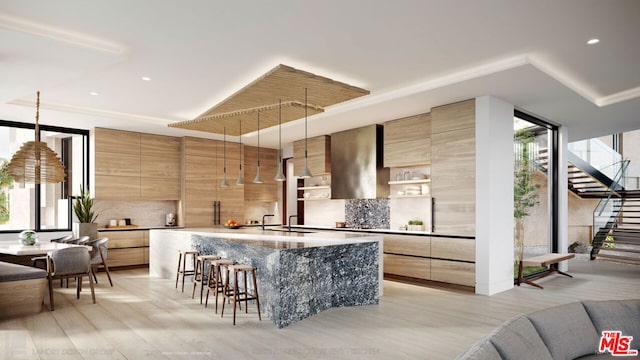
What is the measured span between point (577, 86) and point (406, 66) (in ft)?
8.46

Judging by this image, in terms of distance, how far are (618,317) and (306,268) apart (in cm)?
286

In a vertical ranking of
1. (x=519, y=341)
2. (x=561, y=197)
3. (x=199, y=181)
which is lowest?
(x=519, y=341)

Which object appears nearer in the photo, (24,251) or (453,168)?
(24,251)

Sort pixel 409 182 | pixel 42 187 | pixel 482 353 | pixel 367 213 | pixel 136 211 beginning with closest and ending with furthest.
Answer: pixel 482 353, pixel 409 182, pixel 42 187, pixel 367 213, pixel 136 211

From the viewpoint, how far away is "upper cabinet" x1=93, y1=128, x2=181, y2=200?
25.7ft

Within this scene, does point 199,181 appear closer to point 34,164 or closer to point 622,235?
point 34,164

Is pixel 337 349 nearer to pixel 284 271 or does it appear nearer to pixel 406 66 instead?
pixel 284 271

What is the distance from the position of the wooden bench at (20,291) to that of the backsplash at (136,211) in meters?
3.37

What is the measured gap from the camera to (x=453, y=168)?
5.94 meters

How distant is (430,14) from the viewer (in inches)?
137

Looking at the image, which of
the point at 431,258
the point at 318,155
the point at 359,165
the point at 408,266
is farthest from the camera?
the point at 318,155

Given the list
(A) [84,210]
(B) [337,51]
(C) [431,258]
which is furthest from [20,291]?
(C) [431,258]

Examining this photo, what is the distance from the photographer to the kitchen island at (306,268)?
165 inches

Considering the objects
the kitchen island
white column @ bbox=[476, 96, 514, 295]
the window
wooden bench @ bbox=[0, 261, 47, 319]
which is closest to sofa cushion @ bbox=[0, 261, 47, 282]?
wooden bench @ bbox=[0, 261, 47, 319]
